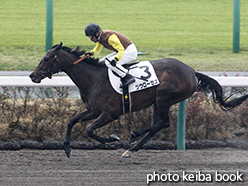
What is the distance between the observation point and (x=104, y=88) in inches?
188

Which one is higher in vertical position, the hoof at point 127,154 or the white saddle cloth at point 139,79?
→ the white saddle cloth at point 139,79

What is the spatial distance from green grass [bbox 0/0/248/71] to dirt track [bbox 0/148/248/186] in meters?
6.01

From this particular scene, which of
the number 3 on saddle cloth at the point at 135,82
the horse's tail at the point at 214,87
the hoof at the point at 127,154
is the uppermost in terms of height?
the number 3 on saddle cloth at the point at 135,82

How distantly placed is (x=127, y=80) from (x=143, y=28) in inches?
456

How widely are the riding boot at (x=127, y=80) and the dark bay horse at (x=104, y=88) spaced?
16 centimetres

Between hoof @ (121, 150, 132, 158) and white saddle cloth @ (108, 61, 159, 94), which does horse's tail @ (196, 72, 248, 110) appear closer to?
white saddle cloth @ (108, 61, 159, 94)

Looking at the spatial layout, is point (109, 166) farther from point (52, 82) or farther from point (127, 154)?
point (52, 82)

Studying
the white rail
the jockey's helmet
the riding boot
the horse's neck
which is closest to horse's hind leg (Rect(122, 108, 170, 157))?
the riding boot

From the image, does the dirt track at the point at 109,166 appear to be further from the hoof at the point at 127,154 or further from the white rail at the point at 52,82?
the white rail at the point at 52,82

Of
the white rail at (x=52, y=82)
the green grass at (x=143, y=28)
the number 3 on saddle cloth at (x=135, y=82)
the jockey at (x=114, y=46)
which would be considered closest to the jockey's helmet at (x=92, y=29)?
the jockey at (x=114, y=46)

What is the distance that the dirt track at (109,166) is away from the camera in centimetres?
397

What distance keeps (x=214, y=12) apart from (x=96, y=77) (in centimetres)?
1423

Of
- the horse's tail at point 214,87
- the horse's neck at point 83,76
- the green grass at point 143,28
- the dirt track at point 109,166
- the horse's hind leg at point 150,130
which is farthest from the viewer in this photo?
the green grass at point 143,28

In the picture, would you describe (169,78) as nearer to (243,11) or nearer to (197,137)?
(197,137)
